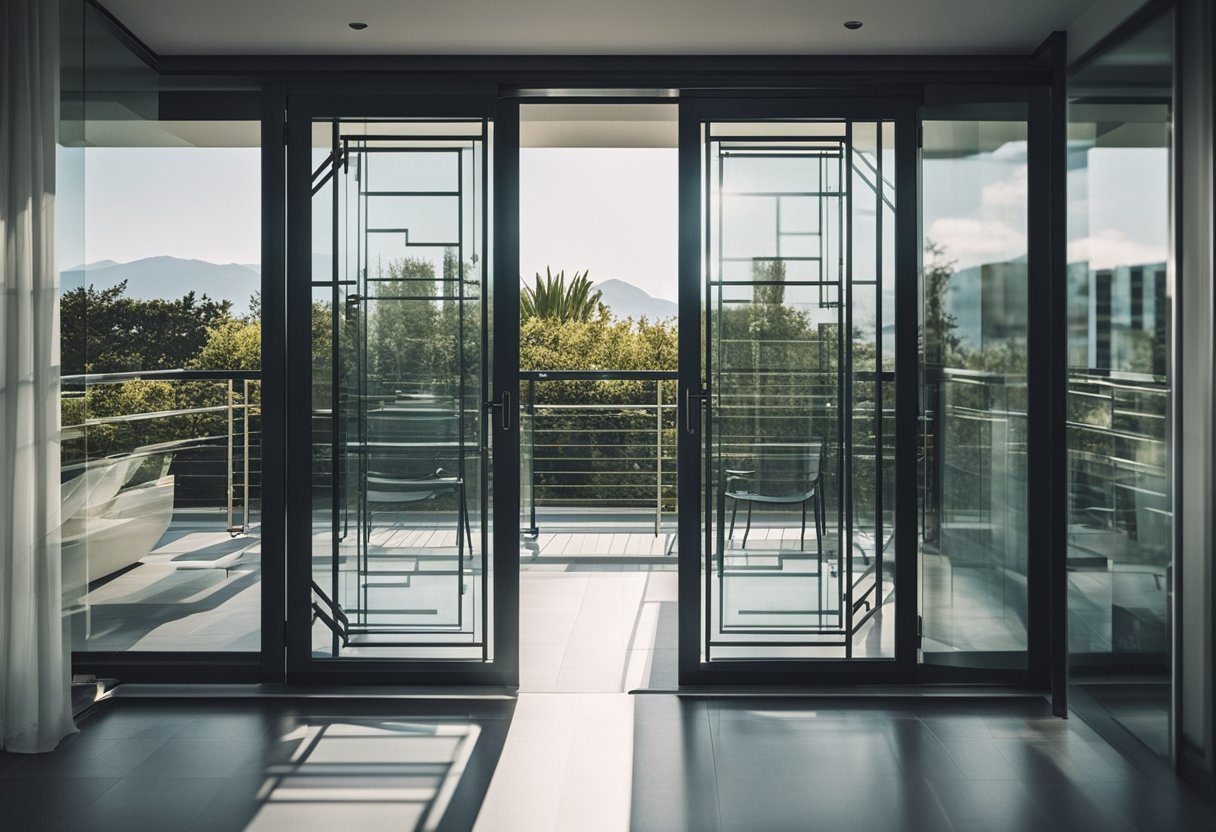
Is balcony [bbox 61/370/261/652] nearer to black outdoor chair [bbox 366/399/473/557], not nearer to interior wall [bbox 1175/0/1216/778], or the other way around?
black outdoor chair [bbox 366/399/473/557]

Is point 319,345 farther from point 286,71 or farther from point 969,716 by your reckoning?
point 969,716

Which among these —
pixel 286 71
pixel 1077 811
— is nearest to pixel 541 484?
pixel 286 71

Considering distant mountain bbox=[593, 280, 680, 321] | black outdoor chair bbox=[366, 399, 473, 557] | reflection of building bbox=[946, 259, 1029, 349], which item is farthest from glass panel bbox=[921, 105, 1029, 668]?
distant mountain bbox=[593, 280, 680, 321]

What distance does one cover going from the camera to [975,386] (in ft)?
12.2

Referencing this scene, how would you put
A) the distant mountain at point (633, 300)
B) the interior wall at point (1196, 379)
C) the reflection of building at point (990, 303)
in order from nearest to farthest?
the interior wall at point (1196, 379) < the reflection of building at point (990, 303) < the distant mountain at point (633, 300)

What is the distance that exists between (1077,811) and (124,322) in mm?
3577

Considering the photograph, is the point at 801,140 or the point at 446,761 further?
the point at 801,140

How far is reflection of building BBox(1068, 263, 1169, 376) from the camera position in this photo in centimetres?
298

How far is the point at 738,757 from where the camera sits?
305cm

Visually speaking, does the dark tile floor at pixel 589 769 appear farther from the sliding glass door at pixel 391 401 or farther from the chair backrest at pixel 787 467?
the chair backrest at pixel 787 467

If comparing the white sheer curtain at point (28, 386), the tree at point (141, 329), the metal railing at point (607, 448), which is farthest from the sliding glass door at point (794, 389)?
the metal railing at point (607, 448)

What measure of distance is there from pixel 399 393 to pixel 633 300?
24.0 feet

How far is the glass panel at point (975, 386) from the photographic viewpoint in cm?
368

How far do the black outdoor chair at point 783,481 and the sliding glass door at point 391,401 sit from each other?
3.06ft
